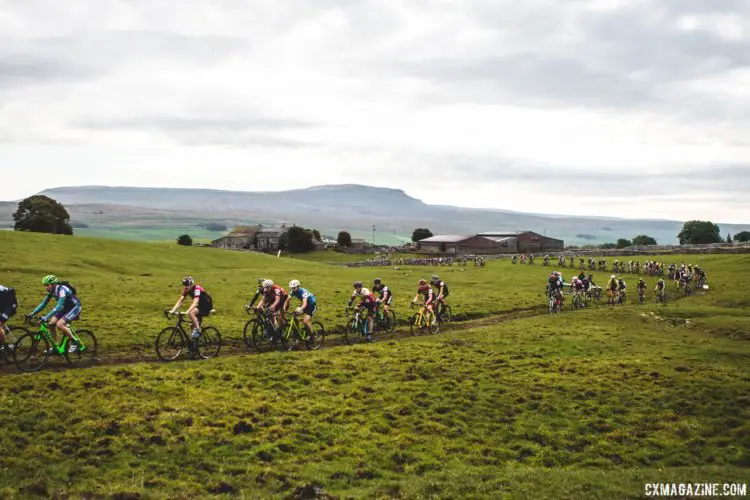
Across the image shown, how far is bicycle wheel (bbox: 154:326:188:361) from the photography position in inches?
910

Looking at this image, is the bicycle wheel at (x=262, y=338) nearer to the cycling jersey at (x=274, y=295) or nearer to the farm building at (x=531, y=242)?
the cycling jersey at (x=274, y=295)

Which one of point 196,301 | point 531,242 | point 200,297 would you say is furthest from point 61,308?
point 531,242

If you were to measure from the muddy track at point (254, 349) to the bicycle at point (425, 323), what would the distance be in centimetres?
43

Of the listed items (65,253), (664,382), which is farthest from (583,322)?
(65,253)

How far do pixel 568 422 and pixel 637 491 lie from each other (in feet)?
15.8

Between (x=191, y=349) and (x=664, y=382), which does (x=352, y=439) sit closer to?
(x=191, y=349)

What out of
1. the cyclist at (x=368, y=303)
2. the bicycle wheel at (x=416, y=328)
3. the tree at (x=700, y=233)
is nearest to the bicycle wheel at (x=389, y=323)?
the bicycle wheel at (x=416, y=328)

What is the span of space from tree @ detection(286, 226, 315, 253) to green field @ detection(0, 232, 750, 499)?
106 m

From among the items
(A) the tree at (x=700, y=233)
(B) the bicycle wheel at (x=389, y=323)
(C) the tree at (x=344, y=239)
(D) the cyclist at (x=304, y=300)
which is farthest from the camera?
(A) the tree at (x=700, y=233)

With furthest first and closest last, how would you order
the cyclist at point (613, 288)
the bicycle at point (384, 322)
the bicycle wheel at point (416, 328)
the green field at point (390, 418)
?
1. the cyclist at point (613, 288)
2. the bicycle wheel at point (416, 328)
3. the bicycle at point (384, 322)
4. the green field at point (390, 418)

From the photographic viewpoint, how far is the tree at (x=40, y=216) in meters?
109

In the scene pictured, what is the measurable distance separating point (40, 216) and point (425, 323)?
4109 inches

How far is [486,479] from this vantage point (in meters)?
13.9

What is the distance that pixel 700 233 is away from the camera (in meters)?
186
